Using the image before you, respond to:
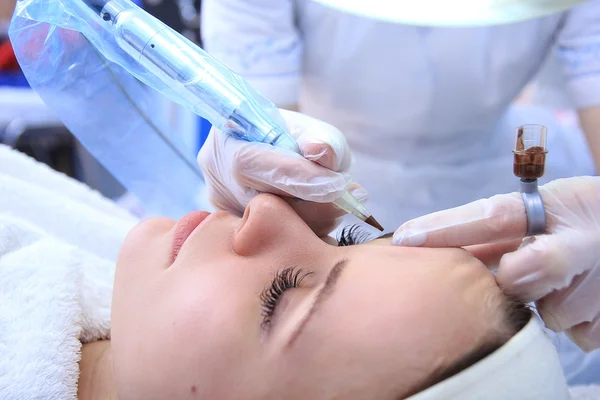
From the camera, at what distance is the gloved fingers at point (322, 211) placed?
85cm

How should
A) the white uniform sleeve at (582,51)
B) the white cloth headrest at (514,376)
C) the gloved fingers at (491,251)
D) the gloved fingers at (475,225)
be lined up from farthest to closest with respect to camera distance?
the white uniform sleeve at (582,51) < the gloved fingers at (491,251) < the gloved fingers at (475,225) < the white cloth headrest at (514,376)

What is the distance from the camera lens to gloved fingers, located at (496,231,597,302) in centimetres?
72

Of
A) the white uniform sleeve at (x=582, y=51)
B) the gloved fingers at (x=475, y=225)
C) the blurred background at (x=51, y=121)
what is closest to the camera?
the gloved fingers at (x=475, y=225)

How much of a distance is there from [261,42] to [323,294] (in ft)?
2.57

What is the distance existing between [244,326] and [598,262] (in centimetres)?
49

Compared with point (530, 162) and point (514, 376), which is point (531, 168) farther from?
point (514, 376)

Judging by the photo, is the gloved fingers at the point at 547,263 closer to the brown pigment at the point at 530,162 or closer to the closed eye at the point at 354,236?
the brown pigment at the point at 530,162

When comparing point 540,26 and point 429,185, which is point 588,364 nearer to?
point 429,185

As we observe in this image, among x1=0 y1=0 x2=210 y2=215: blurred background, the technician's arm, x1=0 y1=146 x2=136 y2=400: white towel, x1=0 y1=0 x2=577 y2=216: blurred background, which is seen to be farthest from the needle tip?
x1=0 y1=0 x2=210 y2=215: blurred background

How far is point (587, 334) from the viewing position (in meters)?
0.81

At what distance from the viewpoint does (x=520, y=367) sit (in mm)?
688

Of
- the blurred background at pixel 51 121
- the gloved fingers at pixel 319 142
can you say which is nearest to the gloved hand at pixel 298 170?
the gloved fingers at pixel 319 142

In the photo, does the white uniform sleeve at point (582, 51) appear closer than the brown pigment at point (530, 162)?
No

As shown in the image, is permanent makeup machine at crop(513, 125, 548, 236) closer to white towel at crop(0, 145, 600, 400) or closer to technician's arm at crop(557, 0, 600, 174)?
white towel at crop(0, 145, 600, 400)
